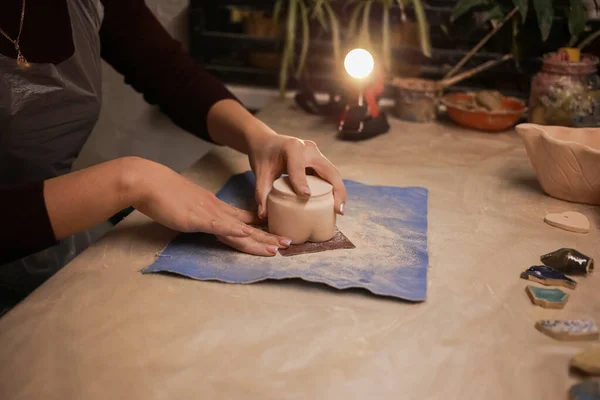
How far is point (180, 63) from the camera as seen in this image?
1323 millimetres

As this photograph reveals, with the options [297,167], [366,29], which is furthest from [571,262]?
[366,29]

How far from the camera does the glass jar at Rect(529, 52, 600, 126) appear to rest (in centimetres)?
137

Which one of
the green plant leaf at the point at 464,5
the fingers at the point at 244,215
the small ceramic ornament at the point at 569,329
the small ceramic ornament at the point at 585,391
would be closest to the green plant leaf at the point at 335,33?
the green plant leaf at the point at 464,5

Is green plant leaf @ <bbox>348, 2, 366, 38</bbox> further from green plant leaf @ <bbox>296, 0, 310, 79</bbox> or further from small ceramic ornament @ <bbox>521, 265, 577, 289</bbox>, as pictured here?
small ceramic ornament @ <bbox>521, 265, 577, 289</bbox>

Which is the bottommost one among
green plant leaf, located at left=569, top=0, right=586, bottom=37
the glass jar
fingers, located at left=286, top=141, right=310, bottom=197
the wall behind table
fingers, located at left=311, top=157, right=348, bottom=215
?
the wall behind table

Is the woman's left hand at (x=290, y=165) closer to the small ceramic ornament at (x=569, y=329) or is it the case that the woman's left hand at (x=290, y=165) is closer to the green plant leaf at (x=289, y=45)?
the small ceramic ornament at (x=569, y=329)

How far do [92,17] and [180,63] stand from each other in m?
0.22

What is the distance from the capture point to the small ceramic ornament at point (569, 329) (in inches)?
27.7

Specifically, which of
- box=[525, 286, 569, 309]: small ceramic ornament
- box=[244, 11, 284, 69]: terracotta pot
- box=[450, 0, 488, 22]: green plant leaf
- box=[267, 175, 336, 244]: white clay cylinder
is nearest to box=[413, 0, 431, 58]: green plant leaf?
box=[450, 0, 488, 22]: green plant leaf

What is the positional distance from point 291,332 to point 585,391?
316 millimetres

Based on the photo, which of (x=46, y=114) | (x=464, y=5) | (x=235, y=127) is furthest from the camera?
(x=464, y=5)

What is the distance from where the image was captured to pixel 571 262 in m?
0.85

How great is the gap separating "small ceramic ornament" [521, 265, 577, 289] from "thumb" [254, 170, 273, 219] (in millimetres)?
396

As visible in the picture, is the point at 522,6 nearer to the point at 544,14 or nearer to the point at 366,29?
the point at 544,14
